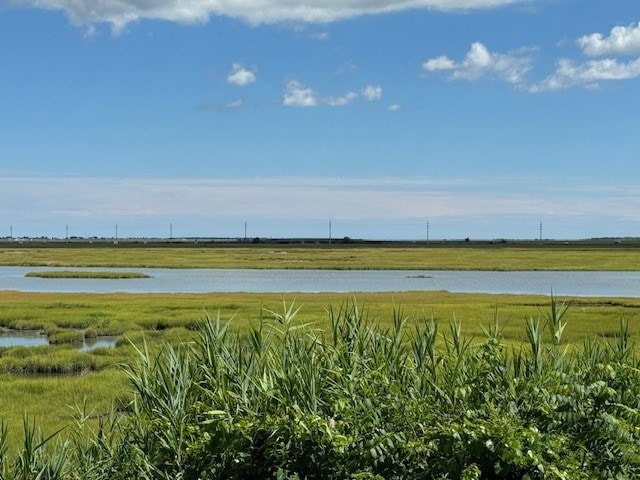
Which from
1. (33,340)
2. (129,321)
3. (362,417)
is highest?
(362,417)

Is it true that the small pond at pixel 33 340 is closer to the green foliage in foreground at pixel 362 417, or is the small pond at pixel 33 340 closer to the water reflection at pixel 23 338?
the water reflection at pixel 23 338

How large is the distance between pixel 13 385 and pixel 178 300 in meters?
23.6

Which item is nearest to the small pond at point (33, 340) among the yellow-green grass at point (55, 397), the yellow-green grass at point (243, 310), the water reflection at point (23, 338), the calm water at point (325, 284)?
the water reflection at point (23, 338)

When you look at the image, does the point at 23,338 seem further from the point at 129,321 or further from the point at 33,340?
the point at 129,321

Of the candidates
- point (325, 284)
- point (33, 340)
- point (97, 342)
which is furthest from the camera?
point (325, 284)

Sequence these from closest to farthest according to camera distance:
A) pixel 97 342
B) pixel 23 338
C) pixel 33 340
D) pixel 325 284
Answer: pixel 97 342 → pixel 33 340 → pixel 23 338 → pixel 325 284

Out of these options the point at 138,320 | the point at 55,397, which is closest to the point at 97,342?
the point at 138,320

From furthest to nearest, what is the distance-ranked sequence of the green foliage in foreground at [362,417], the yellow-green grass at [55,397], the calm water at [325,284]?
the calm water at [325,284], the yellow-green grass at [55,397], the green foliage in foreground at [362,417]

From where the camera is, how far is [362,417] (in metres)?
7.70

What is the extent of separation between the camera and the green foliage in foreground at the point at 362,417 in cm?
714

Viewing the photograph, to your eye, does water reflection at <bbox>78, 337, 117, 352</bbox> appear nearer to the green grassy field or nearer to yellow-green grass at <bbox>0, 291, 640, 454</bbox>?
the green grassy field

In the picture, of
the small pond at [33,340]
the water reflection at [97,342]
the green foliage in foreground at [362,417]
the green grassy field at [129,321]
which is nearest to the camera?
the green foliage in foreground at [362,417]

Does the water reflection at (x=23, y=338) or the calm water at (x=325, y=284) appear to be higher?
the calm water at (x=325, y=284)

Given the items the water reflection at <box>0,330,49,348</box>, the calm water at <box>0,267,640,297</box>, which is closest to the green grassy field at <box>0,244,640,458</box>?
the water reflection at <box>0,330,49,348</box>
